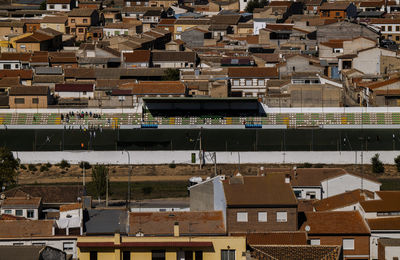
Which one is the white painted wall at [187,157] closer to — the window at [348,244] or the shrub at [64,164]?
the shrub at [64,164]

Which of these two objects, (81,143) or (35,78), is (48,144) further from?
(35,78)

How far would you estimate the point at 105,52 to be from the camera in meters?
66.6

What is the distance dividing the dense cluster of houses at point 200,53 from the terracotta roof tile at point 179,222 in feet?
82.3

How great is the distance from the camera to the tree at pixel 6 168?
40656 millimetres

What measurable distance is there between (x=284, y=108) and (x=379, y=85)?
219 inches

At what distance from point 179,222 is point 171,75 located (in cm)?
3322

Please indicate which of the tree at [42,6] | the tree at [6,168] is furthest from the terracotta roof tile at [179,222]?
the tree at [42,6]

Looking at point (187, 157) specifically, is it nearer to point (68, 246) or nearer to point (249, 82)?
point (249, 82)

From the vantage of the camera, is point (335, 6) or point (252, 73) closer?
point (252, 73)

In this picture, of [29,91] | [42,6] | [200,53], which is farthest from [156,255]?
[42,6]

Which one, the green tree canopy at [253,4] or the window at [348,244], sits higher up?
Answer: the window at [348,244]

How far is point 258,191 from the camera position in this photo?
2944cm

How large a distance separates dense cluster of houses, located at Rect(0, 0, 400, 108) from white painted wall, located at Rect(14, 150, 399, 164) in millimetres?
5841

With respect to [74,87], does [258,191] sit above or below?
above
